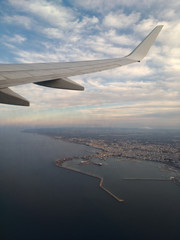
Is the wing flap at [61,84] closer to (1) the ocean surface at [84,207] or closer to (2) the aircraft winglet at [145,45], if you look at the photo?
(2) the aircraft winglet at [145,45]

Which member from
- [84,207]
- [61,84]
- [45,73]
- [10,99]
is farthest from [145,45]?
[84,207]

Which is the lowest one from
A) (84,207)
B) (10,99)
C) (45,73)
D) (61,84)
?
(84,207)

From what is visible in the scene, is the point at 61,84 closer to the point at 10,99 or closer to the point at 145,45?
the point at 10,99

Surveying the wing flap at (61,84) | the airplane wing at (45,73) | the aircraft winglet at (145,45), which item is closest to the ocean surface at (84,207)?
the wing flap at (61,84)

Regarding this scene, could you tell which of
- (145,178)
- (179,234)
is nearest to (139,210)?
(179,234)

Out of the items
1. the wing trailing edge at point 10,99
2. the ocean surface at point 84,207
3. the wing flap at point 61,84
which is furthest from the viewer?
the ocean surface at point 84,207

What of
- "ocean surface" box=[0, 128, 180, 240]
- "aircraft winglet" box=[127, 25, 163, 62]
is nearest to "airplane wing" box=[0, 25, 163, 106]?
"aircraft winglet" box=[127, 25, 163, 62]

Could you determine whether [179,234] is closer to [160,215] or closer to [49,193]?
[160,215]
